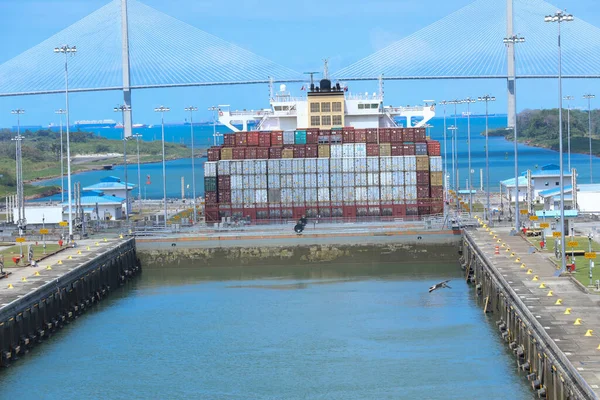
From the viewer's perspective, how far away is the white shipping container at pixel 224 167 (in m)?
78.8

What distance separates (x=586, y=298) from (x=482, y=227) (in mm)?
28654

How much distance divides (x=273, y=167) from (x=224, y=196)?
3411mm

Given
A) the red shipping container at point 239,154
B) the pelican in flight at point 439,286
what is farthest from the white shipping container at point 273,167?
the pelican in flight at point 439,286

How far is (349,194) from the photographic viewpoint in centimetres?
7819

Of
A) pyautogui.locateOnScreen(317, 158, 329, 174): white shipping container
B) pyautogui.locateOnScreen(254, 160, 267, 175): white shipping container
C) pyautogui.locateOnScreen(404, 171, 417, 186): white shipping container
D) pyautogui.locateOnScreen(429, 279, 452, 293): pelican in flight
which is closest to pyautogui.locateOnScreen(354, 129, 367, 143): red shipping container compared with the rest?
pyautogui.locateOnScreen(317, 158, 329, 174): white shipping container

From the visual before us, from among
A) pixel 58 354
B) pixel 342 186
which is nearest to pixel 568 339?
pixel 58 354

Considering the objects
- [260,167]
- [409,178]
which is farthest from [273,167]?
[409,178]

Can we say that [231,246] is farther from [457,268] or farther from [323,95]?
[323,95]

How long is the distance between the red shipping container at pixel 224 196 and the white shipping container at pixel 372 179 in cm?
832

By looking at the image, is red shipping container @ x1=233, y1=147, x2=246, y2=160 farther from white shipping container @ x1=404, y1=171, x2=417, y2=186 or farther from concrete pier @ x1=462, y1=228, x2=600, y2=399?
concrete pier @ x1=462, y1=228, x2=600, y2=399

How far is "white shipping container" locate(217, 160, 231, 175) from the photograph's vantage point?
7875 centimetres

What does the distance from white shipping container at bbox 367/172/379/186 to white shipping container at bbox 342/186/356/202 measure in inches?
40.6

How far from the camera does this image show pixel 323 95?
87.8 meters

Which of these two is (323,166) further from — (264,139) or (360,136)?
(264,139)
